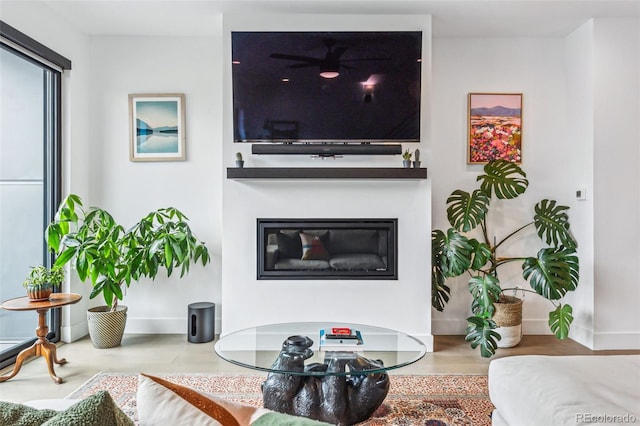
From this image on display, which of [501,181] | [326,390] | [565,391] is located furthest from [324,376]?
[501,181]

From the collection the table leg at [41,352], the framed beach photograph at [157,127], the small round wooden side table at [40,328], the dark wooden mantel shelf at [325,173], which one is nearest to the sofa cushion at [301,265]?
the dark wooden mantel shelf at [325,173]

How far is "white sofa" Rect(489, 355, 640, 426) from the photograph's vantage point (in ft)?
3.97

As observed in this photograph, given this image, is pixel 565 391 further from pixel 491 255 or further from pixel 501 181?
pixel 501 181

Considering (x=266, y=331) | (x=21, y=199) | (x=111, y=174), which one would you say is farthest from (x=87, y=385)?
(x=111, y=174)

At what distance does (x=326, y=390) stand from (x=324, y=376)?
0.10m

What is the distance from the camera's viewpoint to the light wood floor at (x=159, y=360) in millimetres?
2642

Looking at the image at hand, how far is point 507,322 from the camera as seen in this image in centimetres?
334

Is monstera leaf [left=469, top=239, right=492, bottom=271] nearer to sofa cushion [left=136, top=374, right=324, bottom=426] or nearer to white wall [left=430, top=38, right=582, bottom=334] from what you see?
white wall [left=430, top=38, right=582, bottom=334]

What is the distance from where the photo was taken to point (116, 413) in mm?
763

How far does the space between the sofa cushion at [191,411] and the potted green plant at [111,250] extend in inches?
98.6

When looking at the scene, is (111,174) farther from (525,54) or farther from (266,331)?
(525,54)

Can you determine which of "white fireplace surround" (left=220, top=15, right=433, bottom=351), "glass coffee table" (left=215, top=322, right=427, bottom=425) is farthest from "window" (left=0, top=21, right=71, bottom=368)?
"glass coffee table" (left=215, top=322, right=427, bottom=425)

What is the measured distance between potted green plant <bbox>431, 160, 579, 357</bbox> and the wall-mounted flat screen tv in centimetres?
78

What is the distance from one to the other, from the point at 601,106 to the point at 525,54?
0.80 m
